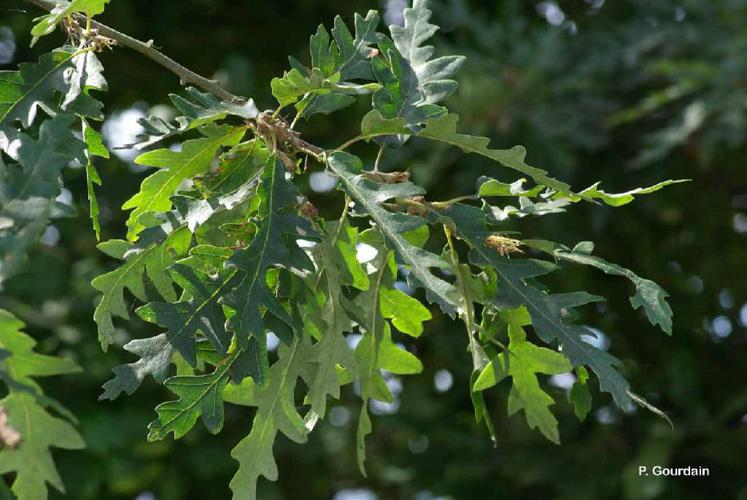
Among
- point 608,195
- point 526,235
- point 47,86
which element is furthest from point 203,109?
point 526,235

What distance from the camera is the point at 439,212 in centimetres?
133

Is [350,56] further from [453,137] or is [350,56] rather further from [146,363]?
[146,363]

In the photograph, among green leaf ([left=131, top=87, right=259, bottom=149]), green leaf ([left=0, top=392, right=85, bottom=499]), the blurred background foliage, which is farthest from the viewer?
the blurred background foliage

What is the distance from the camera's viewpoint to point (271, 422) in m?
1.38

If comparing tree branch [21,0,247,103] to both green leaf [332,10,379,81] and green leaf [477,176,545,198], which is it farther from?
green leaf [477,176,545,198]

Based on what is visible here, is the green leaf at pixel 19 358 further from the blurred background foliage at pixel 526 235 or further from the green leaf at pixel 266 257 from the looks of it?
the blurred background foliage at pixel 526 235

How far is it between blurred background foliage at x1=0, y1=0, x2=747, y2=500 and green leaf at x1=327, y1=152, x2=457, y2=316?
93.2 inches

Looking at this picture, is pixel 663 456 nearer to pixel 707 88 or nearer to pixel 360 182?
pixel 707 88

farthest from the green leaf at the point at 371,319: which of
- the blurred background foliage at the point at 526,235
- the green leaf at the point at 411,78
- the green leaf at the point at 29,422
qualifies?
the blurred background foliage at the point at 526,235

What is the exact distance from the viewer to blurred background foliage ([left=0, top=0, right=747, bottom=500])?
3762mm

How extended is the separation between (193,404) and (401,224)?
29 cm

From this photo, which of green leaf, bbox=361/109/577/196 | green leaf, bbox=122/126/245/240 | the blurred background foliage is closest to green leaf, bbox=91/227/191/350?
green leaf, bbox=122/126/245/240

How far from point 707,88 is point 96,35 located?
2.68 m

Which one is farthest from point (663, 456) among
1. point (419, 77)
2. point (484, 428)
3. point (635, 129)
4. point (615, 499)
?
point (419, 77)
